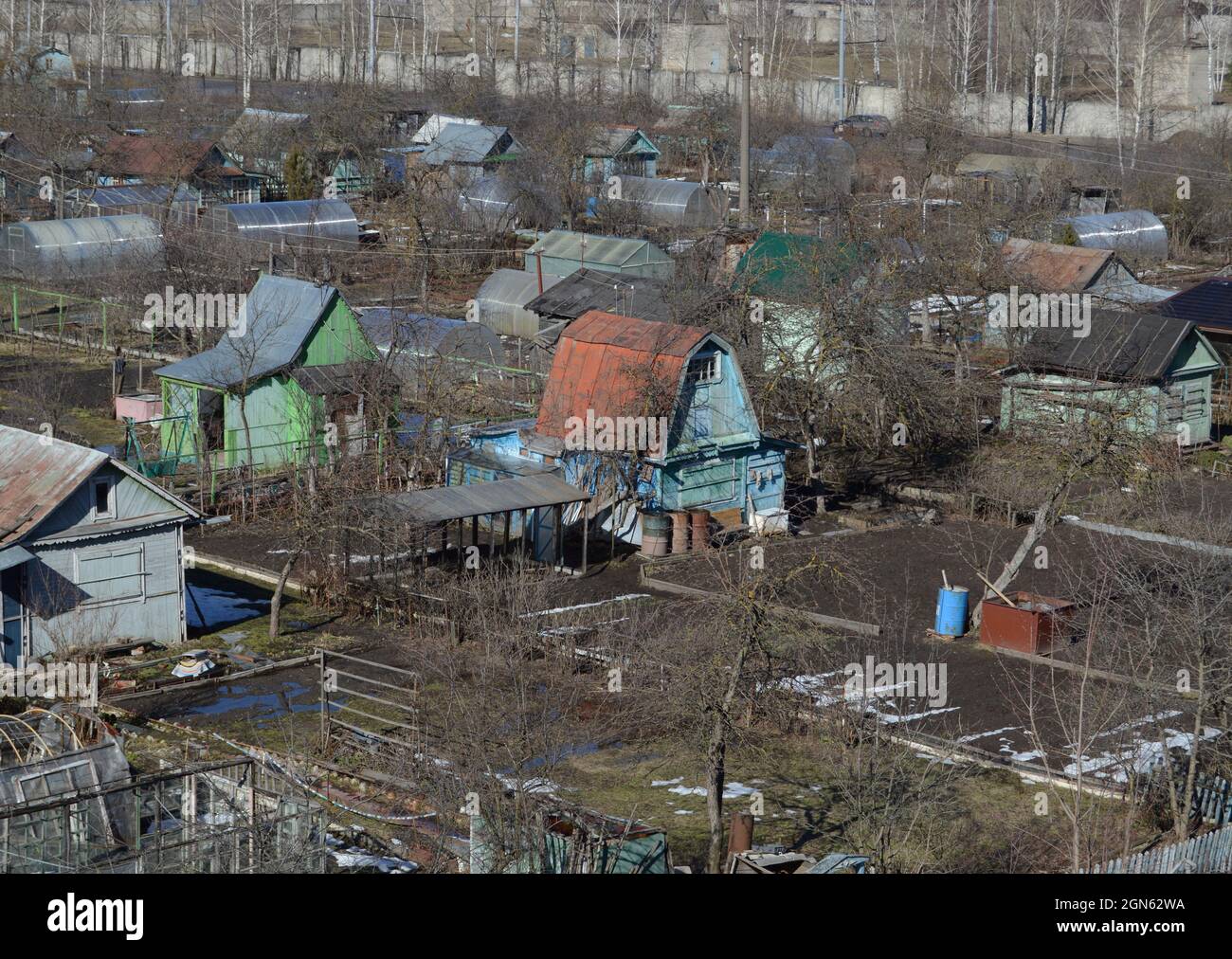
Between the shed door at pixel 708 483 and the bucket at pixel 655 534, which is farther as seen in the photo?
the shed door at pixel 708 483

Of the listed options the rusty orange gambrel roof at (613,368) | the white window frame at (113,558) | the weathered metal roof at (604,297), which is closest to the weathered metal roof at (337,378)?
the rusty orange gambrel roof at (613,368)

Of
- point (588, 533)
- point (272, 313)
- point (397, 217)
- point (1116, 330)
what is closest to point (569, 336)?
point (588, 533)

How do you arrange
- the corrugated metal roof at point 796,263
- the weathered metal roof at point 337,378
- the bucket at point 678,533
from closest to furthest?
the bucket at point 678,533, the weathered metal roof at point 337,378, the corrugated metal roof at point 796,263

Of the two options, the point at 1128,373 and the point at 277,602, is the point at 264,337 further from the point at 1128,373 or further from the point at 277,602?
the point at 1128,373

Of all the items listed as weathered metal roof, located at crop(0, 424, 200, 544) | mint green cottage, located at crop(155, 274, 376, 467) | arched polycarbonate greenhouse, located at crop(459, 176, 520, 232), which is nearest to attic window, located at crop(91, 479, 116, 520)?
weathered metal roof, located at crop(0, 424, 200, 544)

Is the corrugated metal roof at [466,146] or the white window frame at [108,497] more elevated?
the corrugated metal roof at [466,146]

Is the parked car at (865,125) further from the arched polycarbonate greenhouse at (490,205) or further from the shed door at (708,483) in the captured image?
the shed door at (708,483)

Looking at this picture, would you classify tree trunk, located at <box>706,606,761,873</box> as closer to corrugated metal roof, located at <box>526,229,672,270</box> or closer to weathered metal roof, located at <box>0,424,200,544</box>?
weathered metal roof, located at <box>0,424,200,544</box>
